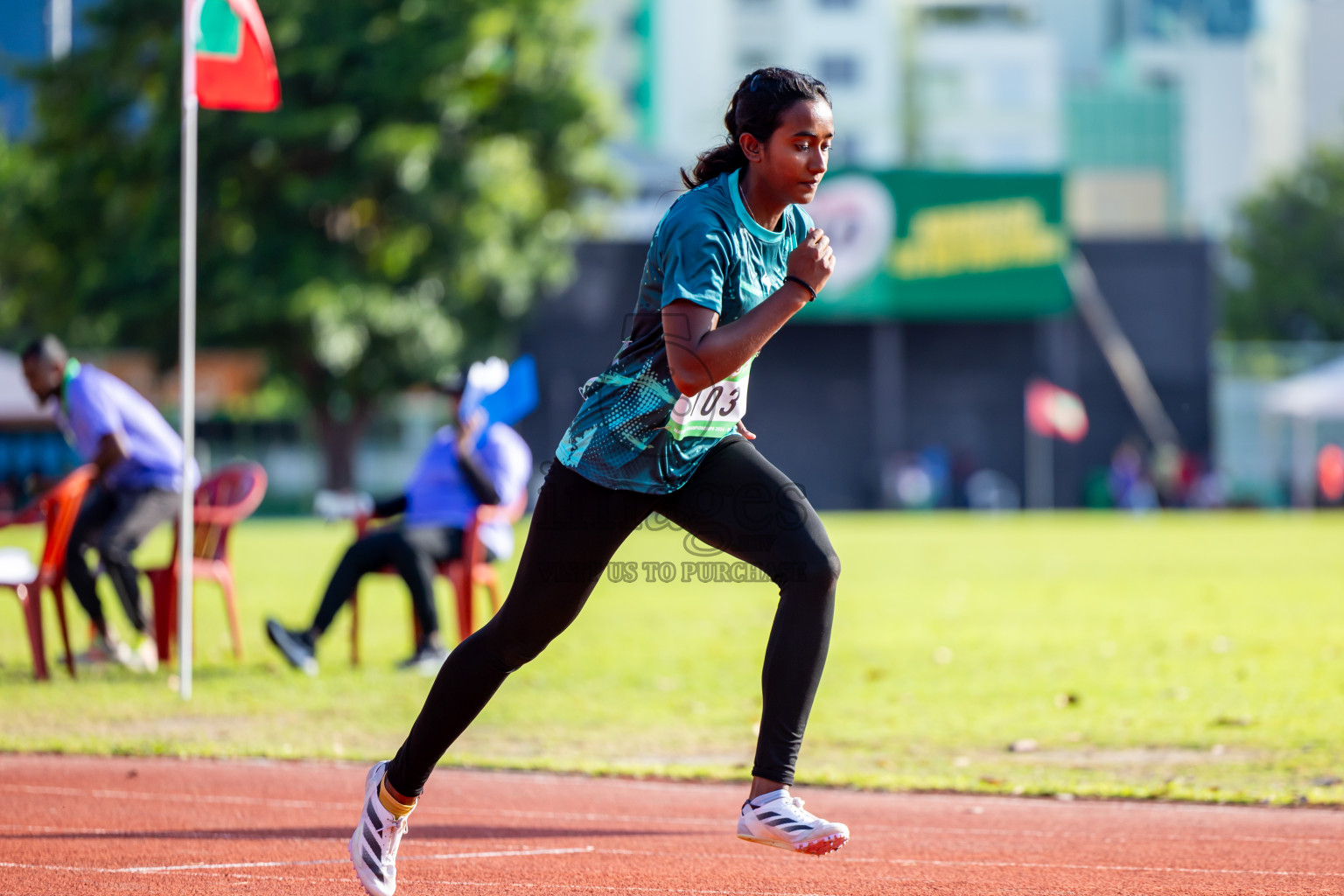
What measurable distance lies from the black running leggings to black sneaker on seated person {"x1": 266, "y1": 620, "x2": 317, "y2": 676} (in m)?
5.01

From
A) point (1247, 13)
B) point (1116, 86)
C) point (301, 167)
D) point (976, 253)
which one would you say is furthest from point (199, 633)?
point (1247, 13)

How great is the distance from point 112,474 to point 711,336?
6.33m

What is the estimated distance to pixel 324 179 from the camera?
31453 mm

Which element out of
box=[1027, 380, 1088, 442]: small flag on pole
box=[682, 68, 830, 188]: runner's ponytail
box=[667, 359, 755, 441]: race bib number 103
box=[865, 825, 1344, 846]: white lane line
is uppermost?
box=[682, 68, 830, 188]: runner's ponytail

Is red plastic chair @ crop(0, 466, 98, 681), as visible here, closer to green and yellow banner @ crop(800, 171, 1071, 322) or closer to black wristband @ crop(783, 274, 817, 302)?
black wristband @ crop(783, 274, 817, 302)

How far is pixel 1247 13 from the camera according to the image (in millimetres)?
92875

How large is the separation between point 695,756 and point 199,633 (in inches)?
234

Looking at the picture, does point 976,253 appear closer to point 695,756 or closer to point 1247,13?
point 695,756

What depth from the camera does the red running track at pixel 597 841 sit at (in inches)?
174

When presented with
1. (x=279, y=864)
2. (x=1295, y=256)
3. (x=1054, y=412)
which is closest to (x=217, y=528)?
(x=279, y=864)

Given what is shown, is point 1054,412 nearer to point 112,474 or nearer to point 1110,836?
point 112,474

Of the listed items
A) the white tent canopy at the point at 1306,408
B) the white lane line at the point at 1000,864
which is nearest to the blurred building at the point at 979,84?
the white tent canopy at the point at 1306,408

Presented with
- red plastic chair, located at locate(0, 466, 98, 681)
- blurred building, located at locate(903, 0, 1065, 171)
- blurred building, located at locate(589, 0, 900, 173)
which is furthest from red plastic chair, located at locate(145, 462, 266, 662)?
blurred building, located at locate(903, 0, 1065, 171)

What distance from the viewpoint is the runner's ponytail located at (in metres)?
4.02
